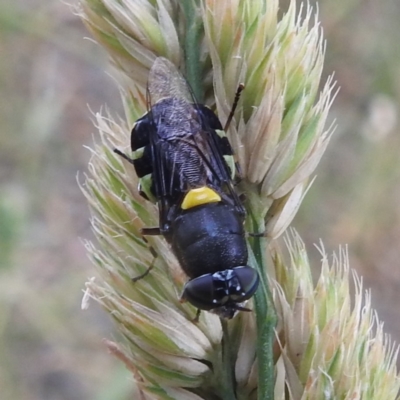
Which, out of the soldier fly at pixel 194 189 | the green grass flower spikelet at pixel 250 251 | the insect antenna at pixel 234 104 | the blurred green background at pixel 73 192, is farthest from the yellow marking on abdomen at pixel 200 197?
the blurred green background at pixel 73 192

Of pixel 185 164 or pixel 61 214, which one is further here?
pixel 61 214

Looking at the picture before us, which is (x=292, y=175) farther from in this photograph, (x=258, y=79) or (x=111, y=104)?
(x=111, y=104)

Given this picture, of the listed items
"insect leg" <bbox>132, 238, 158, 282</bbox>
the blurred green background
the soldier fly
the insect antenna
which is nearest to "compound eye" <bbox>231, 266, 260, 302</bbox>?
the soldier fly

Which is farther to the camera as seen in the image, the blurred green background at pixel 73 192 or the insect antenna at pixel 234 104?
the blurred green background at pixel 73 192

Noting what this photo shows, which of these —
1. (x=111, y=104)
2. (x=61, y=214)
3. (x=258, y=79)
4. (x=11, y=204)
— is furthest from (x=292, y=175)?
(x=111, y=104)

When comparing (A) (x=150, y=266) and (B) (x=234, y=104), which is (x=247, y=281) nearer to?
(A) (x=150, y=266)

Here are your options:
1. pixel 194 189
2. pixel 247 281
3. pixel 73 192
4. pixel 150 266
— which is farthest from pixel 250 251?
pixel 73 192

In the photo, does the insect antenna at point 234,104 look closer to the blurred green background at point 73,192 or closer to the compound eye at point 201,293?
the compound eye at point 201,293
